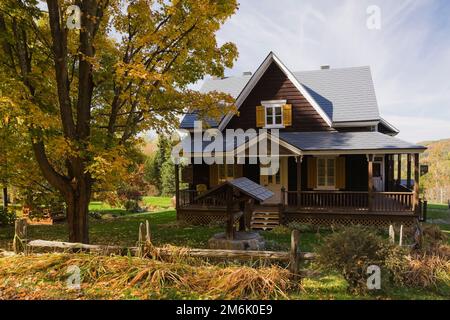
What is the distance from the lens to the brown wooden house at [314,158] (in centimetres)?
1545

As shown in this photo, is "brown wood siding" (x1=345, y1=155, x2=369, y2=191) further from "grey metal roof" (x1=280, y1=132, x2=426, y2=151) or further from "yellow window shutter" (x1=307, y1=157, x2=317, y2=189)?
"yellow window shutter" (x1=307, y1=157, x2=317, y2=189)

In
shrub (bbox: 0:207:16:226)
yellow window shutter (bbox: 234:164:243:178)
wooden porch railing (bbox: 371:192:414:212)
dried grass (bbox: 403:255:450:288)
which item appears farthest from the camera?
yellow window shutter (bbox: 234:164:243:178)

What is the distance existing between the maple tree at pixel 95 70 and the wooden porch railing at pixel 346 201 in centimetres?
782

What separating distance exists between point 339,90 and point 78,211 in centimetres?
1646

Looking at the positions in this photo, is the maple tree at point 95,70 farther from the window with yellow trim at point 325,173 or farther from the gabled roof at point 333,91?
the window with yellow trim at point 325,173

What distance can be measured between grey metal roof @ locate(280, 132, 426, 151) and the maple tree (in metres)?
6.66

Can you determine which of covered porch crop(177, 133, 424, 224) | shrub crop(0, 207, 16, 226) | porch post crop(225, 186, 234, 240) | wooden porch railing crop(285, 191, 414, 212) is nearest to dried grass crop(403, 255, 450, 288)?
porch post crop(225, 186, 234, 240)

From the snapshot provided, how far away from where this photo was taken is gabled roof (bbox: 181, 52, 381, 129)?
703 inches

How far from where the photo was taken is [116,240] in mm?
13289

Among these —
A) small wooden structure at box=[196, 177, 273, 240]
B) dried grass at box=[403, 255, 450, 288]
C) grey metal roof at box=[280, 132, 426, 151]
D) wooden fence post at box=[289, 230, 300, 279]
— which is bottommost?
dried grass at box=[403, 255, 450, 288]

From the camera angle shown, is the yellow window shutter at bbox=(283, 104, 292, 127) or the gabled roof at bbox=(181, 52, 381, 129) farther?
the yellow window shutter at bbox=(283, 104, 292, 127)

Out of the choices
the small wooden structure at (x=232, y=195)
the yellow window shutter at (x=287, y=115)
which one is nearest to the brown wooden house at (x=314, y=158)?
the yellow window shutter at (x=287, y=115)

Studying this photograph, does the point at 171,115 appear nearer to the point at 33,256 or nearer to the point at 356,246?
the point at 33,256
